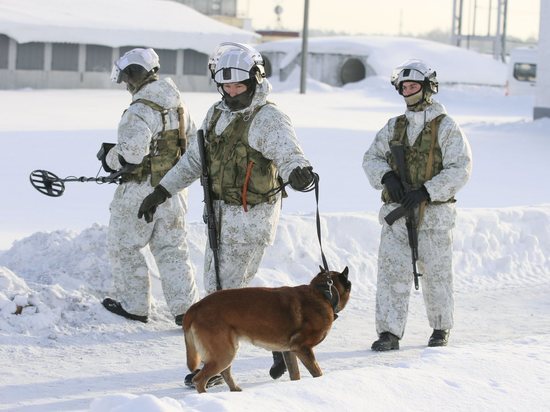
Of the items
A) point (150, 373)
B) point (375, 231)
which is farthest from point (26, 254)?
point (375, 231)

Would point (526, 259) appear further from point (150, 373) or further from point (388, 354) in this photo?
point (150, 373)

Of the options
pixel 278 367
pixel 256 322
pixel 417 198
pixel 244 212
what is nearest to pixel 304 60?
pixel 417 198

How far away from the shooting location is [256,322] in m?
6.08

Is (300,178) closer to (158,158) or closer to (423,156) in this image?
(423,156)

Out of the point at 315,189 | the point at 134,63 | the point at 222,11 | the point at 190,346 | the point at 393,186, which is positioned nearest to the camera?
the point at 190,346

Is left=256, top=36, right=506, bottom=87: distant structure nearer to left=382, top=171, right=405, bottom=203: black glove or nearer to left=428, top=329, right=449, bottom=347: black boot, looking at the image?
left=428, top=329, right=449, bottom=347: black boot

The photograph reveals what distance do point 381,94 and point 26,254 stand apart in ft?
113

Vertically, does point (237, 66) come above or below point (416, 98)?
above

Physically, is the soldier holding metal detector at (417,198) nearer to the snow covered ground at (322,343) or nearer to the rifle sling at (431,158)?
the rifle sling at (431,158)

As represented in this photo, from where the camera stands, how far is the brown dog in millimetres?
6066

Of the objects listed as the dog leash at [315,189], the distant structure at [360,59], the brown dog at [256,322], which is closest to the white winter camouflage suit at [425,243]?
the dog leash at [315,189]

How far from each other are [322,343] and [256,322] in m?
2.26

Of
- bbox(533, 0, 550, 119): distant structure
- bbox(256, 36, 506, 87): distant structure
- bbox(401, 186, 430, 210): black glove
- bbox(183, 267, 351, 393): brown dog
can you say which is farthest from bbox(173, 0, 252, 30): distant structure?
bbox(183, 267, 351, 393): brown dog

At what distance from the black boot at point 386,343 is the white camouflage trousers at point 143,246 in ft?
4.20
